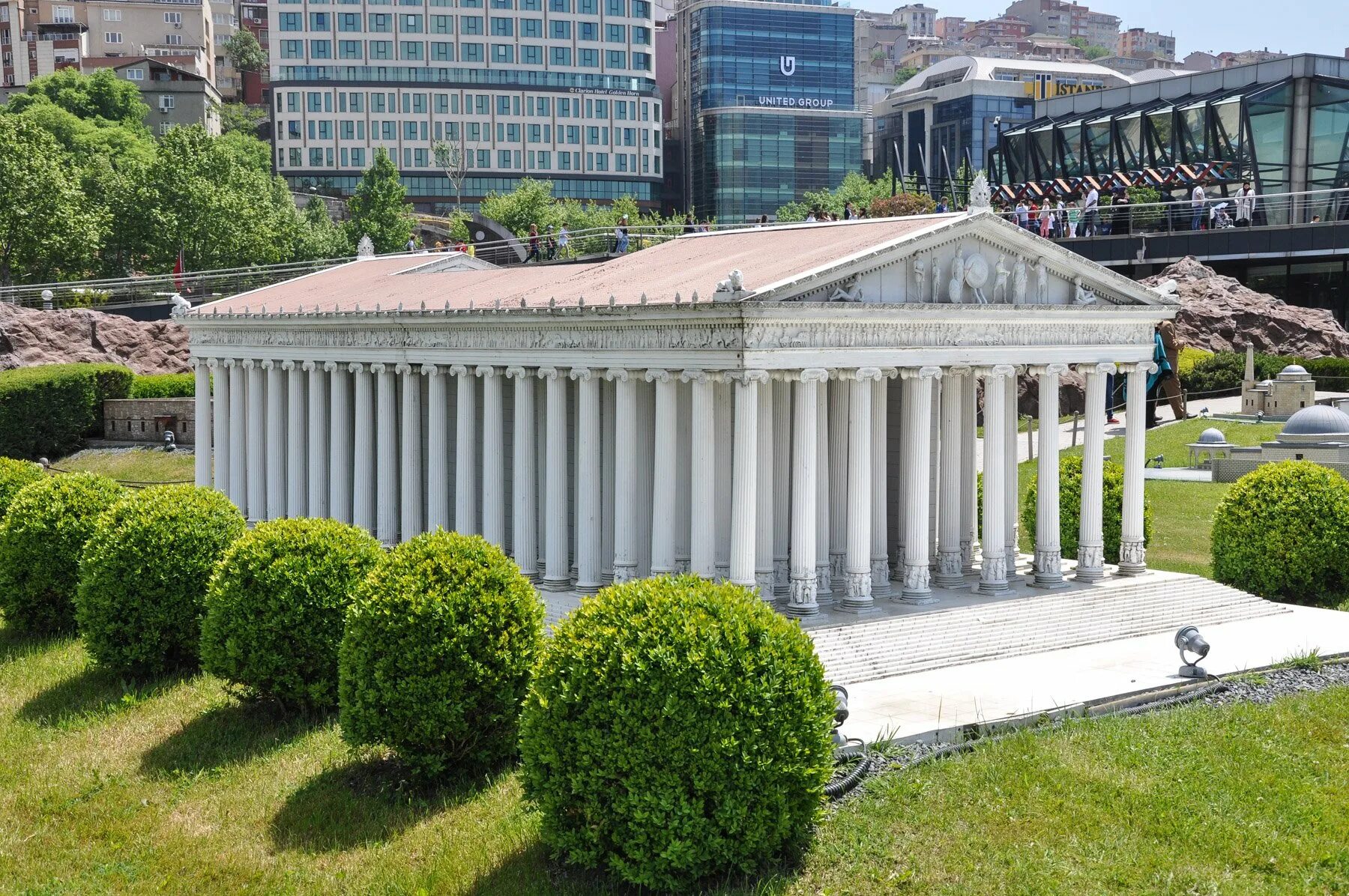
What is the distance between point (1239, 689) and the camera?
77.6ft

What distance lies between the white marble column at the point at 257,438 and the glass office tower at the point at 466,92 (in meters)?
81.3

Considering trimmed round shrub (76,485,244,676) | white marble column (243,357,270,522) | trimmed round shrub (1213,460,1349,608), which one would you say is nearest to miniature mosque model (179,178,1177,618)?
trimmed round shrub (1213,460,1349,608)

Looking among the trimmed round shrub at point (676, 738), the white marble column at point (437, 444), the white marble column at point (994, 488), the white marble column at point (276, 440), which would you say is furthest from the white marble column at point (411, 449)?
the trimmed round shrub at point (676, 738)

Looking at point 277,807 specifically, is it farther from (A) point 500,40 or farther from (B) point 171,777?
(A) point 500,40

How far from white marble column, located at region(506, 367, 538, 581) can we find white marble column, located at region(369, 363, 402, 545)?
5020 millimetres

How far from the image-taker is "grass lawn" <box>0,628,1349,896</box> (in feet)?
58.9

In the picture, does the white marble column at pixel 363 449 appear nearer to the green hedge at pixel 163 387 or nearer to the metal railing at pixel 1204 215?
the green hedge at pixel 163 387

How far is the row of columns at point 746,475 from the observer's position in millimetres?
26516

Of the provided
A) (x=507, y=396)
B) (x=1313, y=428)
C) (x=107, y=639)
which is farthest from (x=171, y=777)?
(x=1313, y=428)

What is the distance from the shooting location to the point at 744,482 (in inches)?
1012

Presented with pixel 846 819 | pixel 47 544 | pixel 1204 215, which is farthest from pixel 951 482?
pixel 1204 215

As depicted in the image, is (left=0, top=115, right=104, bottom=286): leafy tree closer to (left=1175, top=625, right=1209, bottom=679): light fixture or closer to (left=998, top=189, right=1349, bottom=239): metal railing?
(left=998, top=189, right=1349, bottom=239): metal railing

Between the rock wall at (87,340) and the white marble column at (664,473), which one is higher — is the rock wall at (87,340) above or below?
above

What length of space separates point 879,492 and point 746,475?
15.7 ft
